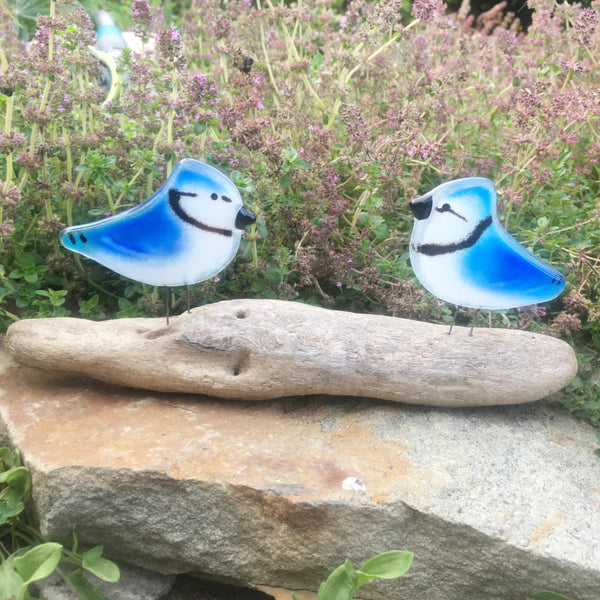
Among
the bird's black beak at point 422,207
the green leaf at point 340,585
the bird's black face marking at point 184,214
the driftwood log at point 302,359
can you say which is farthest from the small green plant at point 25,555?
the bird's black beak at point 422,207

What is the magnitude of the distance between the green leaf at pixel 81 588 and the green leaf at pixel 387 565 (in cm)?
85

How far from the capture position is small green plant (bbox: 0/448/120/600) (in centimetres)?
198

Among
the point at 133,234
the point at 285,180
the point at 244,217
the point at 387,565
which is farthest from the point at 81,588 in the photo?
the point at 285,180

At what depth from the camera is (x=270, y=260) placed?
10.0 ft

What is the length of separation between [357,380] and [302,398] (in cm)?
27

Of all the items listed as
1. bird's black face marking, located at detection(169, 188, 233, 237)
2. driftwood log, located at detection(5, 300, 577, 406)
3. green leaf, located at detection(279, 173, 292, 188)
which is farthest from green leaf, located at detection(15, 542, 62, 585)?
green leaf, located at detection(279, 173, 292, 188)

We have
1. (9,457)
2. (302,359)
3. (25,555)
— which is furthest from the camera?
(302,359)

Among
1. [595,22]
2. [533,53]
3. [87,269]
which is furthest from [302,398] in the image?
[533,53]

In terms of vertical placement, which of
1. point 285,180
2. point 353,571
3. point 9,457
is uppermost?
point 285,180

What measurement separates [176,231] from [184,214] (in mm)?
68

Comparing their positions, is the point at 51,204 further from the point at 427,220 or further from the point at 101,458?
the point at 427,220

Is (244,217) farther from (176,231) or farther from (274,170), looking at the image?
(274,170)

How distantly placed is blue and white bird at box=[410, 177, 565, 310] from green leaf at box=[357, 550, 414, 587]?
3.04ft

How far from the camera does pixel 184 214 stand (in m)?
2.47
